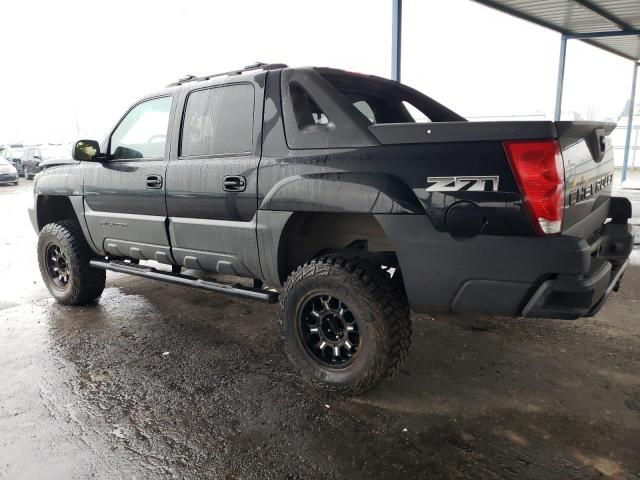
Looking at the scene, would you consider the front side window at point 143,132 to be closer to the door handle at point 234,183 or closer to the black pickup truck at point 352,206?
the black pickup truck at point 352,206

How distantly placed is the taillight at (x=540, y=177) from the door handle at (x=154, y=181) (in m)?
2.55

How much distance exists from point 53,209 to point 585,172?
4.86 metres

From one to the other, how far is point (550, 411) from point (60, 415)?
2829mm

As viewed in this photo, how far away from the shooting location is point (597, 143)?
2.74 metres

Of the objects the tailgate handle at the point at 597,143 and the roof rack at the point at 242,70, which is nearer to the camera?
the tailgate handle at the point at 597,143

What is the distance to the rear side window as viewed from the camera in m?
3.19

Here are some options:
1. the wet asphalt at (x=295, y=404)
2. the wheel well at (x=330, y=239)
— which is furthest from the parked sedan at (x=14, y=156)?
the wheel well at (x=330, y=239)

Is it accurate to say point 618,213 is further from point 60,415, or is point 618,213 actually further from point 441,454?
point 60,415

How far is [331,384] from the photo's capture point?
111 inches

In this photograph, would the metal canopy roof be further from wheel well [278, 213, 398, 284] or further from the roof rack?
wheel well [278, 213, 398, 284]

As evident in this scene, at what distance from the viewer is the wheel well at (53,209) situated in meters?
4.79

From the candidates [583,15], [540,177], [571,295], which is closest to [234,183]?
[540,177]

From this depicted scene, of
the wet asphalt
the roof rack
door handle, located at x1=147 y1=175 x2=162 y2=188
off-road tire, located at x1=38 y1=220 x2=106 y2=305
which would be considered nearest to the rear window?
the roof rack

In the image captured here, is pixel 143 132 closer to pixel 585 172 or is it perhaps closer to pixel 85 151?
pixel 85 151
